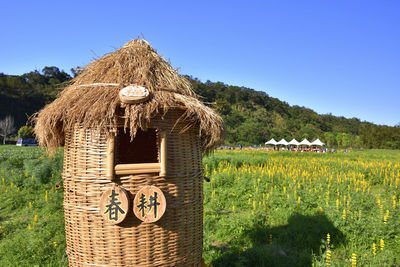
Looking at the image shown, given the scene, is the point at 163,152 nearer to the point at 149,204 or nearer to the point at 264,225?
the point at 149,204

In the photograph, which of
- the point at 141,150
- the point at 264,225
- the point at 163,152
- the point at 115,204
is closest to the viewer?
the point at 115,204

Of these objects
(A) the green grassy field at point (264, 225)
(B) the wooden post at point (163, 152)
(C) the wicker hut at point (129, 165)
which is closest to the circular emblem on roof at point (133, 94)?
(C) the wicker hut at point (129, 165)

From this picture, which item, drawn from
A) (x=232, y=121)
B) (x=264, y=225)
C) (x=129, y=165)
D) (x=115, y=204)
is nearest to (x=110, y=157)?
(x=129, y=165)

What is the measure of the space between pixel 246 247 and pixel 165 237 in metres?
2.54

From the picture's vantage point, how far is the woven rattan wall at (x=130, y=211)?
2049mm

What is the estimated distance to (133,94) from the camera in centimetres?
200

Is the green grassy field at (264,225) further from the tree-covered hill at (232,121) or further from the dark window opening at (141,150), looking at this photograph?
the tree-covered hill at (232,121)

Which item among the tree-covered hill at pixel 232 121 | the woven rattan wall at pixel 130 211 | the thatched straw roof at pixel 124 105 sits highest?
the tree-covered hill at pixel 232 121

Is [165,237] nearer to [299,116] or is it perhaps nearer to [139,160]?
[139,160]

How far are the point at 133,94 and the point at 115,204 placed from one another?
837mm

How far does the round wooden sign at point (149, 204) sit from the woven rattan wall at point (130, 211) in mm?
62

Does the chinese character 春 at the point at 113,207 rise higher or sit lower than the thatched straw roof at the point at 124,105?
lower

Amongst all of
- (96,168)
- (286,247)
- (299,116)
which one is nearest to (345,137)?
(299,116)

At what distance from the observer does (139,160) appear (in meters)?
3.76
